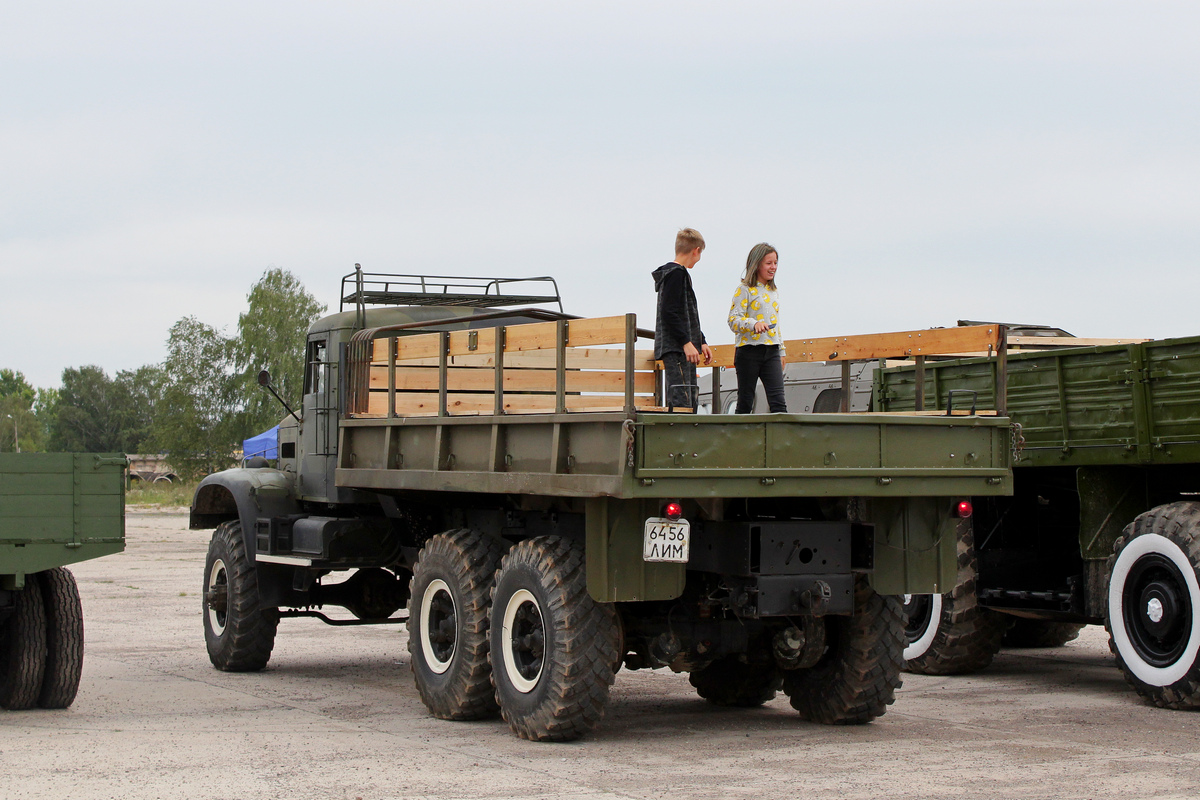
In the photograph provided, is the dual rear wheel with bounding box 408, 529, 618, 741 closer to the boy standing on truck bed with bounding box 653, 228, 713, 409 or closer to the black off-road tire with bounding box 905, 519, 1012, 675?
the boy standing on truck bed with bounding box 653, 228, 713, 409

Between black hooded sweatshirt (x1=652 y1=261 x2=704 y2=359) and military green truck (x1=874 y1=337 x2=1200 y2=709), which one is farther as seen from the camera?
military green truck (x1=874 y1=337 x2=1200 y2=709)

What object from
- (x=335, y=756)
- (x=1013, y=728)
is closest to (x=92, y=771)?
(x=335, y=756)

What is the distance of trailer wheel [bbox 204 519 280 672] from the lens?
38.8 feet

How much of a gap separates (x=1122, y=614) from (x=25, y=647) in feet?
23.6

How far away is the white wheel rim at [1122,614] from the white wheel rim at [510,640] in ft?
14.0

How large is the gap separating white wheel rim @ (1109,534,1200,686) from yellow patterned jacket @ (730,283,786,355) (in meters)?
3.01

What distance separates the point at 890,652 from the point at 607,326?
8.98 feet

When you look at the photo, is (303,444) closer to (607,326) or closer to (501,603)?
(501,603)

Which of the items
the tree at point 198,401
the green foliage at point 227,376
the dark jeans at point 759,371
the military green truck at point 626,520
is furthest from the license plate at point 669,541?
the tree at point 198,401

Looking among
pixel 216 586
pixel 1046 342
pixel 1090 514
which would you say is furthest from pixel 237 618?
pixel 1046 342

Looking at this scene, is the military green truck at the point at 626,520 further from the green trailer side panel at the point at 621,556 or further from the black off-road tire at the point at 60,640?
the black off-road tire at the point at 60,640

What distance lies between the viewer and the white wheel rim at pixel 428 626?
30.8 feet

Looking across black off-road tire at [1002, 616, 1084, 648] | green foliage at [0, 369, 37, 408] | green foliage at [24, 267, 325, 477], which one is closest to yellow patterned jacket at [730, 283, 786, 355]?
black off-road tire at [1002, 616, 1084, 648]

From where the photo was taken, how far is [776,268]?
9.16 metres
